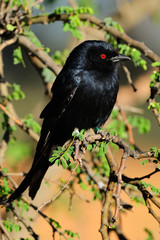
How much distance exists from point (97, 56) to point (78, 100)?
2.10 ft

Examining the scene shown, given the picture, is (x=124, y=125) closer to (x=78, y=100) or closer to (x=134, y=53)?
(x=78, y=100)

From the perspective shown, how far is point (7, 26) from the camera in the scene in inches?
155

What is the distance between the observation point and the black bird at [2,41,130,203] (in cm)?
392

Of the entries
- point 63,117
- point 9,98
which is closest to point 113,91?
point 63,117

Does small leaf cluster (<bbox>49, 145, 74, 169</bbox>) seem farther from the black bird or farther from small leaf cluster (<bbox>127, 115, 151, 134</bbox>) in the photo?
small leaf cluster (<bbox>127, 115, 151, 134</bbox>)

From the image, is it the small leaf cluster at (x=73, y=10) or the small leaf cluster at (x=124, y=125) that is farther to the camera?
the small leaf cluster at (x=124, y=125)

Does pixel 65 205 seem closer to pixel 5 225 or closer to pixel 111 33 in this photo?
pixel 5 225

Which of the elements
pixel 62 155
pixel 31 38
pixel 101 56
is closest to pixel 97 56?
pixel 101 56

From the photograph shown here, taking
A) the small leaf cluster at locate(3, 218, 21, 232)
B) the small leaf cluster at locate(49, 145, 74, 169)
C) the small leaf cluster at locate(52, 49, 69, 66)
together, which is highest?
the small leaf cluster at locate(52, 49, 69, 66)

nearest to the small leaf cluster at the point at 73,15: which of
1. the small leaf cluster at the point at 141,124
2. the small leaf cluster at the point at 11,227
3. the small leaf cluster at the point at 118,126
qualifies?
the small leaf cluster at the point at 118,126

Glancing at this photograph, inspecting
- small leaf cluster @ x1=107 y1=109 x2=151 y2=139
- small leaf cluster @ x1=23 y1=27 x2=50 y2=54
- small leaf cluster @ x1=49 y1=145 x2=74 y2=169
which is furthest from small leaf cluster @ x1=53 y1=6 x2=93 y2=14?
small leaf cluster @ x1=49 y1=145 x2=74 y2=169

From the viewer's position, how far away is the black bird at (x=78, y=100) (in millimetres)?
3922

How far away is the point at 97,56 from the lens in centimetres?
432

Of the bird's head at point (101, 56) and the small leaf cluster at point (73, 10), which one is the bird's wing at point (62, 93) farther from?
the small leaf cluster at point (73, 10)
